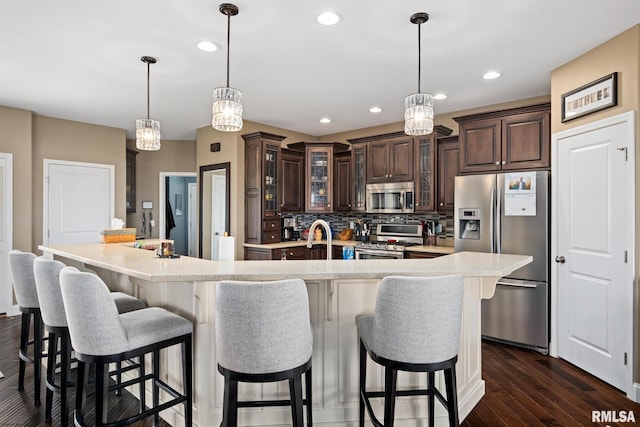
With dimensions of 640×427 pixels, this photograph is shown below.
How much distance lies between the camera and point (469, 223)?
4199mm

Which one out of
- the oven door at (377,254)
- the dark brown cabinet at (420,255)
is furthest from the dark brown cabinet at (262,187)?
the dark brown cabinet at (420,255)

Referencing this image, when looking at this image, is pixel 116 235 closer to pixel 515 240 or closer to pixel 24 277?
pixel 24 277

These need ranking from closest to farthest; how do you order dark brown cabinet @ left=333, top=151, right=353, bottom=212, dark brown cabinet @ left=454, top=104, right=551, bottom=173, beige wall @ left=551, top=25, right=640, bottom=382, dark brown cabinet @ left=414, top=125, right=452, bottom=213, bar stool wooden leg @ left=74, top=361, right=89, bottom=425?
bar stool wooden leg @ left=74, top=361, right=89, bottom=425 < beige wall @ left=551, top=25, right=640, bottom=382 < dark brown cabinet @ left=454, top=104, right=551, bottom=173 < dark brown cabinet @ left=414, top=125, right=452, bottom=213 < dark brown cabinet @ left=333, top=151, right=353, bottom=212

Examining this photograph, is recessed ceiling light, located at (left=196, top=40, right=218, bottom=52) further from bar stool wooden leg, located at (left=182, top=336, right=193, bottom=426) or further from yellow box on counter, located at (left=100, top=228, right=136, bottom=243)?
bar stool wooden leg, located at (left=182, top=336, right=193, bottom=426)

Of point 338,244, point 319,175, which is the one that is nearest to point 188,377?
point 338,244

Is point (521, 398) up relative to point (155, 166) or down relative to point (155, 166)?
down

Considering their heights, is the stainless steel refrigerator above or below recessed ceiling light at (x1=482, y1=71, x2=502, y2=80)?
below

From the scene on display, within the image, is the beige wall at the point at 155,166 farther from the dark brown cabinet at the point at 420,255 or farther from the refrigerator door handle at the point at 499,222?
the refrigerator door handle at the point at 499,222

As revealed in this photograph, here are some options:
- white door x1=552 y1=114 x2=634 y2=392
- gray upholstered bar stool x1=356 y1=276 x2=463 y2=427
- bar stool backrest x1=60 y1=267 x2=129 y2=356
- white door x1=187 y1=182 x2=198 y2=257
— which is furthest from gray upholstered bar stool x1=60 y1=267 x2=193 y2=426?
white door x1=187 y1=182 x2=198 y2=257

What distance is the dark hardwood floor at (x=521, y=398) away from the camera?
8.18 feet

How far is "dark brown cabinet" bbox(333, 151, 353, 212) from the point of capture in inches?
236

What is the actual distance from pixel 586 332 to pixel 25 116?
672 cm

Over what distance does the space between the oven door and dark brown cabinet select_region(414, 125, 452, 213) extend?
27.1 inches

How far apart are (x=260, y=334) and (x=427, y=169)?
4.01m
